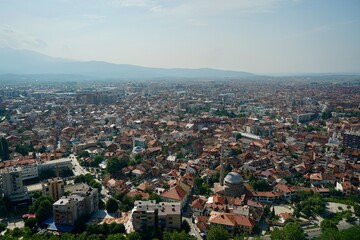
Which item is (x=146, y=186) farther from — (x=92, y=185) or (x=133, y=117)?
(x=133, y=117)

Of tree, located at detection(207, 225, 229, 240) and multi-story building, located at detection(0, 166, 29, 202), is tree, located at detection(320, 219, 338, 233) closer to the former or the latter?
tree, located at detection(207, 225, 229, 240)

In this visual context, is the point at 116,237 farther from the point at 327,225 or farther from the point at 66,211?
the point at 327,225

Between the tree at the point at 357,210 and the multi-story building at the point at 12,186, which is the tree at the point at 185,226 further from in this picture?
Result: the multi-story building at the point at 12,186

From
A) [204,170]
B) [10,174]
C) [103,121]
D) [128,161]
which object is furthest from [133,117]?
[10,174]

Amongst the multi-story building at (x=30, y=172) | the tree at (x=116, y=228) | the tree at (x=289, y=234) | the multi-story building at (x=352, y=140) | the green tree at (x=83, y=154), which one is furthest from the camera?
the multi-story building at (x=352, y=140)

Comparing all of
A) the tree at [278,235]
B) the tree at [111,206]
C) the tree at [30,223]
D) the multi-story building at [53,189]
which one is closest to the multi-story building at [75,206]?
the tree at [111,206]

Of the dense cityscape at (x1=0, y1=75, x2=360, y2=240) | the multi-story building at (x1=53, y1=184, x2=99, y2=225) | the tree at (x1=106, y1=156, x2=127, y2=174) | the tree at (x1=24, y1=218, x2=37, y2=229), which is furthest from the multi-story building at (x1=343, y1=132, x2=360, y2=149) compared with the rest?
the tree at (x1=24, y1=218, x2=37, y2=229)

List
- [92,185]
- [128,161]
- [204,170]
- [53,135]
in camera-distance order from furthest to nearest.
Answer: [53,135], [128,161], [204,170], [92,185]
